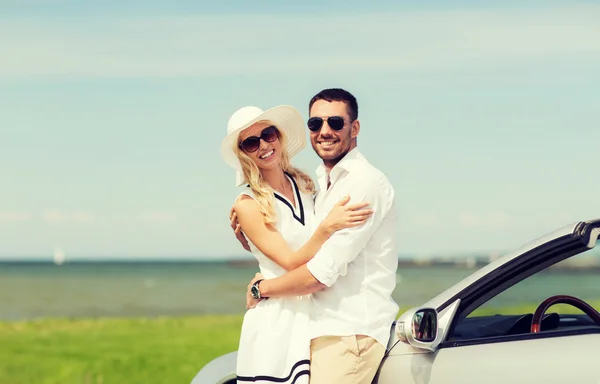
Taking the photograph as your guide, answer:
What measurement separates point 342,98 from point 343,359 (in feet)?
4.02

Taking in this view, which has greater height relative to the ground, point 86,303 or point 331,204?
point 86,303

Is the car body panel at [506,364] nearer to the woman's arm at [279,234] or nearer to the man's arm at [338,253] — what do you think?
the man's arm at [338,253]

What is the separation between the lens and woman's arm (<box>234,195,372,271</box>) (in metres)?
4.35

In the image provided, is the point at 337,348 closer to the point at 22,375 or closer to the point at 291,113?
the point at 291,113

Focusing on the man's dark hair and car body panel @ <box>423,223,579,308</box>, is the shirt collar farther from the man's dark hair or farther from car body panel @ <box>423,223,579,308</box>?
car body panel @ <box>423,223,579,308</box>

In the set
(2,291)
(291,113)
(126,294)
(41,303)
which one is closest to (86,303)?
(41,303)

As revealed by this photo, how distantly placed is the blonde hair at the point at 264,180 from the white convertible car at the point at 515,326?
0.81m

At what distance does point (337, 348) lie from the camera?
4383 millimetres

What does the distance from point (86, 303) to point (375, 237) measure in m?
51.0

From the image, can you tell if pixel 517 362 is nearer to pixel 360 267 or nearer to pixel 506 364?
pixel 506 364

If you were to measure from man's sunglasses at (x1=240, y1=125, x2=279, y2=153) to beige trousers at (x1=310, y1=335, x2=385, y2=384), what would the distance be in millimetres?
989

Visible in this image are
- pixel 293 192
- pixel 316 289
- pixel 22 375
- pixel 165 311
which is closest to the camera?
pixel 316 289

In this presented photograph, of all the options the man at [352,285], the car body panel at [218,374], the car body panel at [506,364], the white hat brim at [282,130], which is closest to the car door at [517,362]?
the car body panel at [506,364]

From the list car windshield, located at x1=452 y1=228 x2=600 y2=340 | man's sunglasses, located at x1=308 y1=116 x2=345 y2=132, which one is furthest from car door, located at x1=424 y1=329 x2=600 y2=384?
man's sunglasses, located at x1=308 y1=116 x2=345 y2=132
